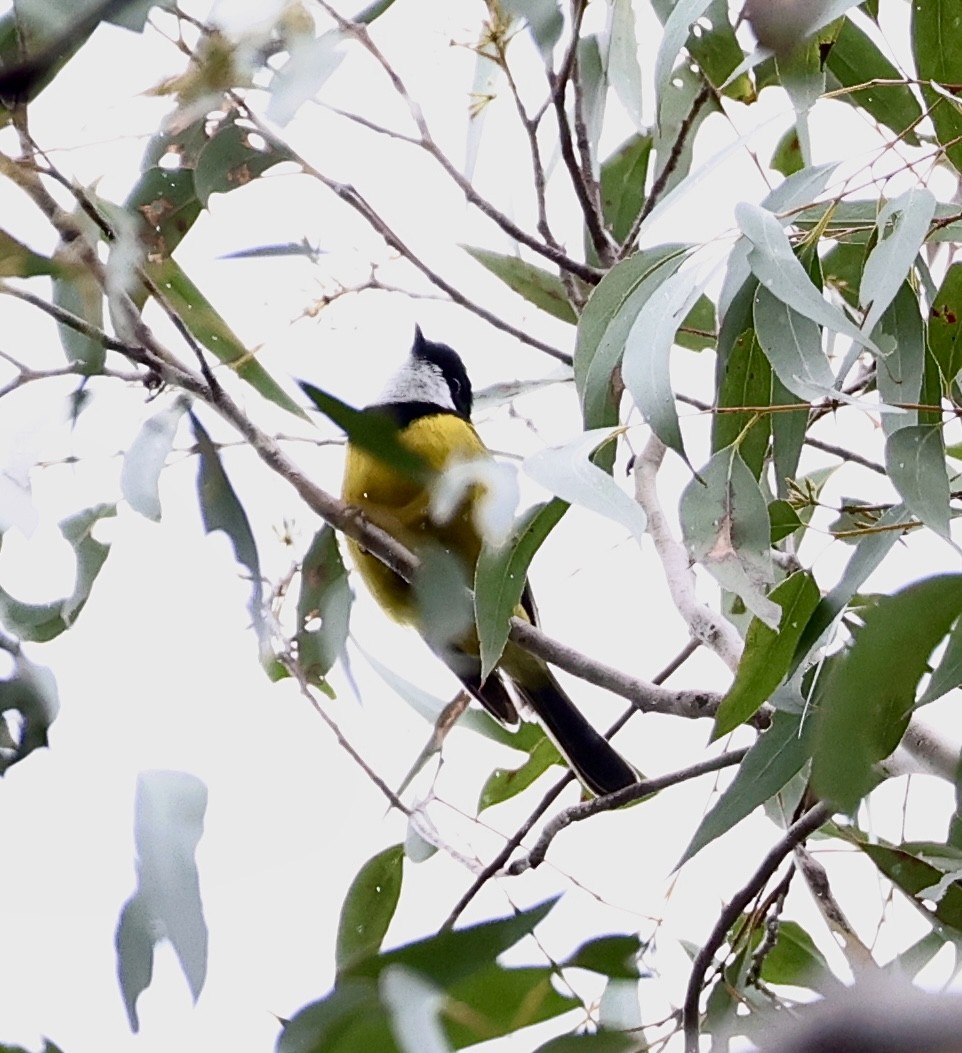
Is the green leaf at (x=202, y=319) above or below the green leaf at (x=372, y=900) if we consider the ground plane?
above

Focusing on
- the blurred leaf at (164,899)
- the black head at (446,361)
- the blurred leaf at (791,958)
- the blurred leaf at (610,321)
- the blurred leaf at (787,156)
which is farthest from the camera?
the black head at (446,361)

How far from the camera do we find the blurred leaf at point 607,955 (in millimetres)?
528

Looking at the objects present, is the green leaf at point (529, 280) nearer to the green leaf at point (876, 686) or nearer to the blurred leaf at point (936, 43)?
the blurred leaf at point (936, 43)

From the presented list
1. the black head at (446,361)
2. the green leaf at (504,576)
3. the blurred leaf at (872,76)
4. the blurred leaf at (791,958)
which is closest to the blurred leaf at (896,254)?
the green leaf at (504,576)

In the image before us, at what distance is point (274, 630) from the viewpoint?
50.4 inches

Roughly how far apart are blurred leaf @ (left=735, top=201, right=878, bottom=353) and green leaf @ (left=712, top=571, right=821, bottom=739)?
20cm

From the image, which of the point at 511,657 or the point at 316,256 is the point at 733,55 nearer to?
the point at 316,256

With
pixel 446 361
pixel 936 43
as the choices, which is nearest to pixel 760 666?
pixel 936 43

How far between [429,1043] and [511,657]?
148 cm

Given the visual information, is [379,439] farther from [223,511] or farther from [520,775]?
[520,775]

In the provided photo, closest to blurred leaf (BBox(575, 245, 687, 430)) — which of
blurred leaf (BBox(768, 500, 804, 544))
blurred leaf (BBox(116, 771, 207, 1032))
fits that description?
blurred leaf (BBox(768, 500, 804, 544))

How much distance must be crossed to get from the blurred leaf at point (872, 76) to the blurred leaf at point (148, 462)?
73 centimetres

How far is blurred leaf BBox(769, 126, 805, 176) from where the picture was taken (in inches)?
64.5

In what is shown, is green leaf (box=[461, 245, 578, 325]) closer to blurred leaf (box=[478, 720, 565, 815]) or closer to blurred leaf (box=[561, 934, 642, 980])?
blurred leaf (box=[478, 720, 565, 815])
